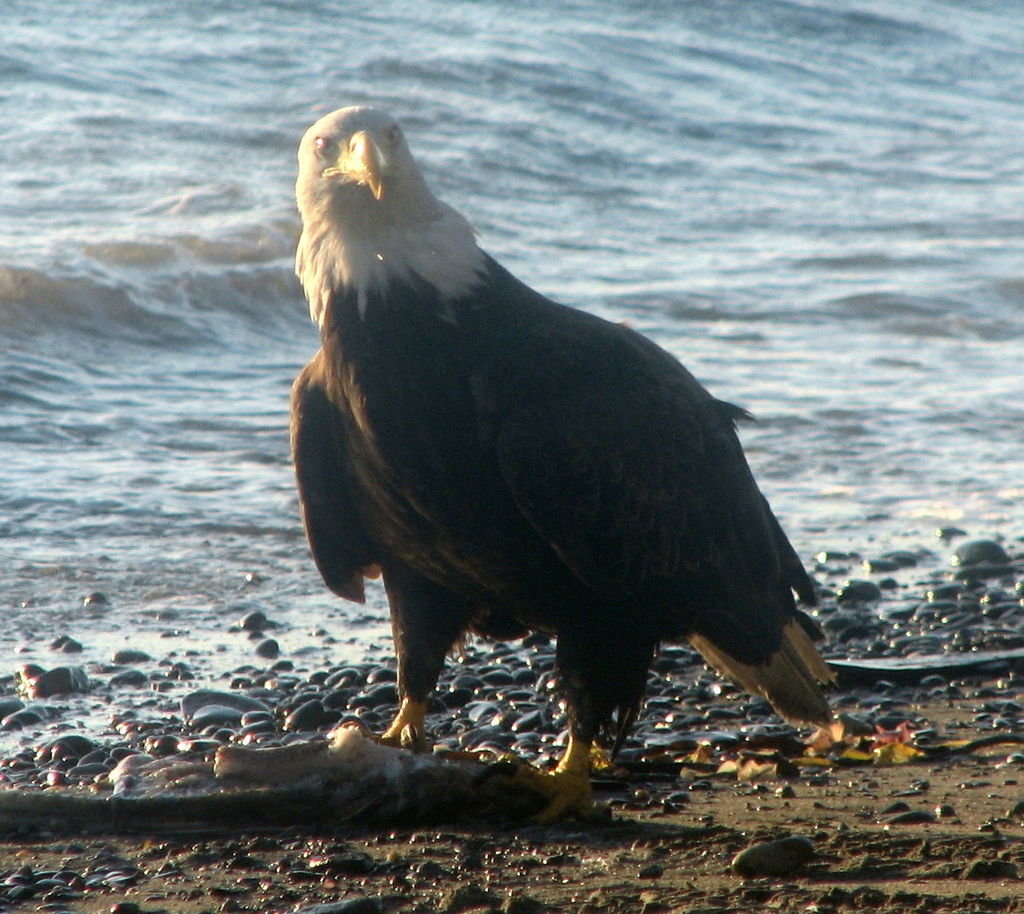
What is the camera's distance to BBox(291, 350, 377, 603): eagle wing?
177 inches

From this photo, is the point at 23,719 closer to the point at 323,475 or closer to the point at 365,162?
the point at 323,475

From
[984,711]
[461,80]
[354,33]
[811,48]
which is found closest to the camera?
[984,711]

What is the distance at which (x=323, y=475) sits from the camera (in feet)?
15.0

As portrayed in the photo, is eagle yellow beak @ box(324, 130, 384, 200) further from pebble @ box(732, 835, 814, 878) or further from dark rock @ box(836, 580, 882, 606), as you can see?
dark rock @ box(836, 580, 882, 606)

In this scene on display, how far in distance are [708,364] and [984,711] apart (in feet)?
16.7

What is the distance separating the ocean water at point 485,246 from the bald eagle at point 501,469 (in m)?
1.31

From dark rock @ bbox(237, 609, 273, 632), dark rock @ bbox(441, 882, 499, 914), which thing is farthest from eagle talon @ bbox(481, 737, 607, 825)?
dark rock @ bbox(237, 609, 273, 632)

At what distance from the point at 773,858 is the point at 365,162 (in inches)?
78.1

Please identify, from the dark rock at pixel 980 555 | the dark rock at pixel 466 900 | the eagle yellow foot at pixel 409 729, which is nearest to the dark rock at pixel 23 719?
the eagle yellow foot at pixel 409 729

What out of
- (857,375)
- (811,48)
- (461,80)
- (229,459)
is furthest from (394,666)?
(811,48)

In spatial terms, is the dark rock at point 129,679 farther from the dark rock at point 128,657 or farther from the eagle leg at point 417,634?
the eagle leg at point 417,634

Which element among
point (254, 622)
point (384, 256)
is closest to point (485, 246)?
point (254, 622)

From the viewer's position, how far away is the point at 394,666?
5605 mm

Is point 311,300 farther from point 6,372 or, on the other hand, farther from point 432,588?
point 6,372
